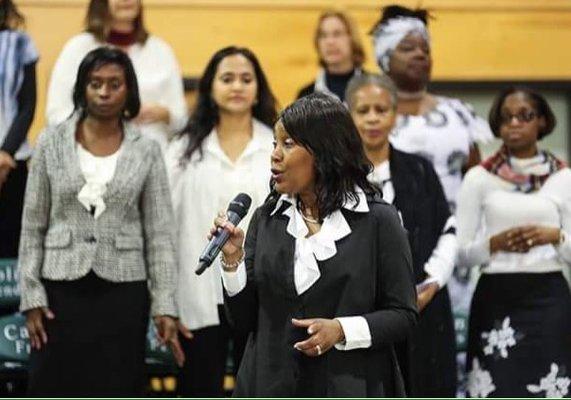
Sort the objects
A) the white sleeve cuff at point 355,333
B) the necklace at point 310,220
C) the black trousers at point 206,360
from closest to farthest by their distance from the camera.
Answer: the white sleeve cuff at point 355,333, the necklace at point 310,220, the black trousers at point 206,360

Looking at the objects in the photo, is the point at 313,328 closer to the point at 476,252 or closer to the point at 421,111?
the point at 476,252

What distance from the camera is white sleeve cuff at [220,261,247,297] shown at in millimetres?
3639

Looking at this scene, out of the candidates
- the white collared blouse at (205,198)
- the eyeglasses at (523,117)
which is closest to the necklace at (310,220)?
the white collared blouse at (205,198)

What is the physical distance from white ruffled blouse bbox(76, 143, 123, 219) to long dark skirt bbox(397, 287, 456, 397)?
1297mm

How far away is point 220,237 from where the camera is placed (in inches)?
138

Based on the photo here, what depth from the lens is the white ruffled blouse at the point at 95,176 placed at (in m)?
5.19

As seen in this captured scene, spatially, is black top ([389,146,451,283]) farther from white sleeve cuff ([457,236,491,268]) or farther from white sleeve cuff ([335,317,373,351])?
white sleeve cuff ([335,317,373,351])

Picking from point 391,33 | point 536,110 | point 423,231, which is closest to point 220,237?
point 423,231

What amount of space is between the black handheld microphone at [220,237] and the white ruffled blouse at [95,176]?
1.61 metres

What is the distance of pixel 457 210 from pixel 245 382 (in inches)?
89.5

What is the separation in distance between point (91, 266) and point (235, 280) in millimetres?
1613

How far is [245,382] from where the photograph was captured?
12.1 ft

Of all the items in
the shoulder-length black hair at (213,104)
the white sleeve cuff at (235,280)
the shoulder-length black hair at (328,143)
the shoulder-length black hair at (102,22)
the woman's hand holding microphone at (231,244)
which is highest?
the shoulder-length black hair at (102,22)

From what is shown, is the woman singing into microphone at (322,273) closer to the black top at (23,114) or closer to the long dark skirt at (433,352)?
the long dark skirt at (433,352)
